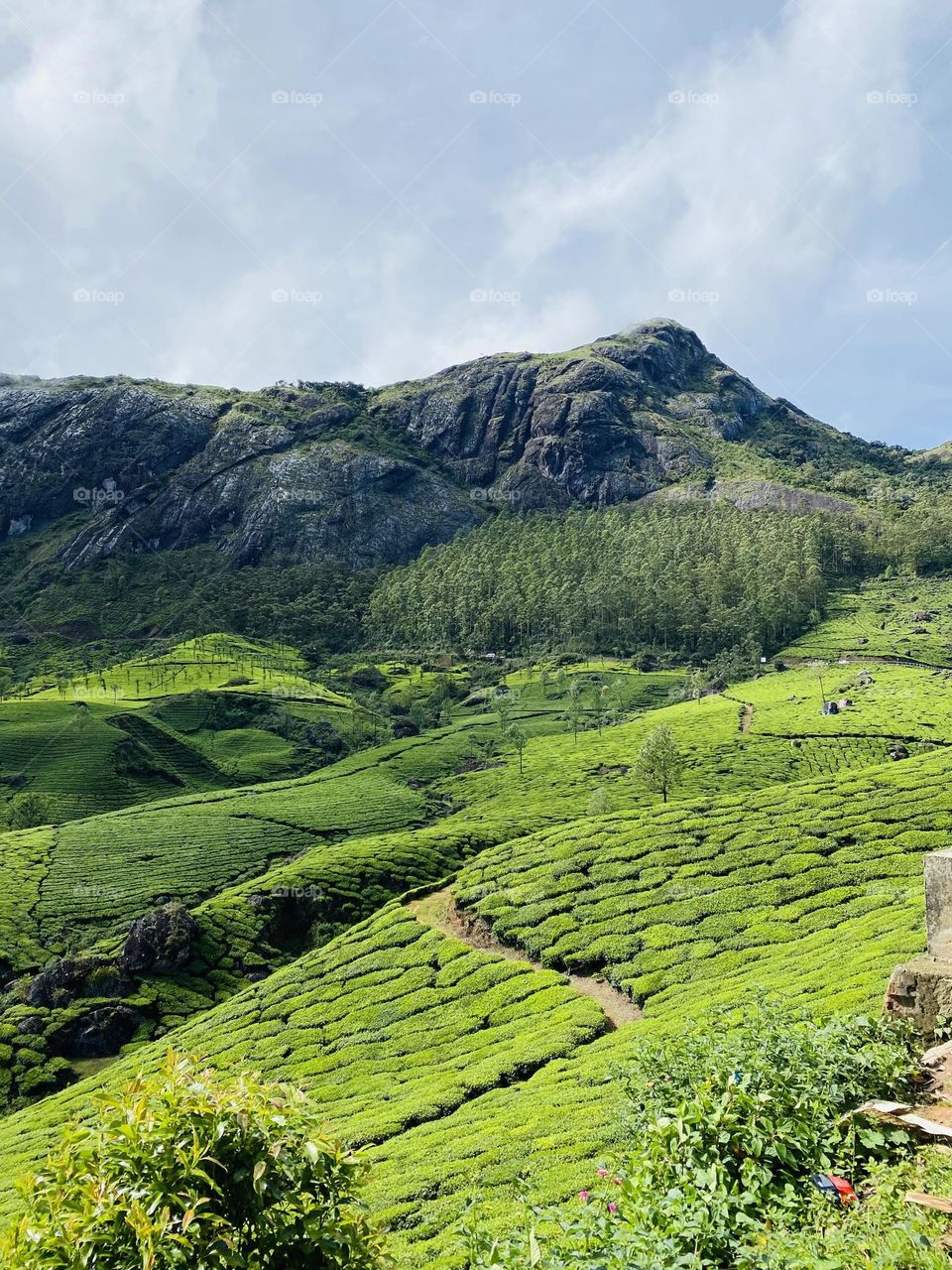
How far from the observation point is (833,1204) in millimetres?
8305

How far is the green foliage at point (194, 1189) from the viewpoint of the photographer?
19.7 feet

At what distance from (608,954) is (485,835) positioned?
39.5 metres

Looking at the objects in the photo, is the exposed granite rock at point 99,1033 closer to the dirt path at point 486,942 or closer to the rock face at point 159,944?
the rock face at point 159,944

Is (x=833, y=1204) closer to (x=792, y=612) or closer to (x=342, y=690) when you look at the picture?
(x=342, y=690)

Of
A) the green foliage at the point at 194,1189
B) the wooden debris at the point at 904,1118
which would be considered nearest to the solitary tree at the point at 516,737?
the wooden debris at the point at 904,1118

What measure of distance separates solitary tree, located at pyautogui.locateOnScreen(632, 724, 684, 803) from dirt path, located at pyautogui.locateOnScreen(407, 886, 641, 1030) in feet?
97.0

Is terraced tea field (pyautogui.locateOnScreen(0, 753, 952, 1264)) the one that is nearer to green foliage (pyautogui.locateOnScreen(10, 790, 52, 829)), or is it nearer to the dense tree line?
green foliage (pyautogui.locateOnScreen(10, 790, 52, 829))

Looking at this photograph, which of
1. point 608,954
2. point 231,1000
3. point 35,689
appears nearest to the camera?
point 608,954

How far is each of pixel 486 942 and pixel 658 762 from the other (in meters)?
37.5

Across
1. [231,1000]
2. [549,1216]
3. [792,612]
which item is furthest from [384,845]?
[792,612]

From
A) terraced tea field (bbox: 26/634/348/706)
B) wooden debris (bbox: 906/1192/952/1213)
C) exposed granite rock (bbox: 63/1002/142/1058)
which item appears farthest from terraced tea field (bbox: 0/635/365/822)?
wooden debris (bbox: 906/1192/952/1213)

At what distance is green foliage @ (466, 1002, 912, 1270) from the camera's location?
24.2ft

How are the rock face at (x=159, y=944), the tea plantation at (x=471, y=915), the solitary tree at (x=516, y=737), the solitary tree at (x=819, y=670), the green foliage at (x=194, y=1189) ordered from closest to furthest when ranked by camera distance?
the green foliage at (x=194, y=1189) → the tea plantation at (x=471, y=915) → the rock face at (x=159, y=944) → the solitary tree at (x=516, y=737) → the solitary tree at (x=819, y=670)

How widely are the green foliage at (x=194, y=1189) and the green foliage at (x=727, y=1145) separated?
170cm
